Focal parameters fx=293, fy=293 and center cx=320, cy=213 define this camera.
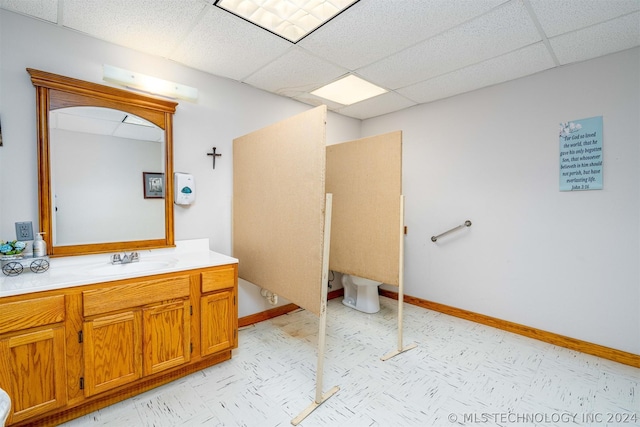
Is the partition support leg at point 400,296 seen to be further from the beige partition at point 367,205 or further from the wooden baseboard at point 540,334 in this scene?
the wooden baseboard at point 540,334

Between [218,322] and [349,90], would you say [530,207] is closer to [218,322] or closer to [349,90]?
[349,90]

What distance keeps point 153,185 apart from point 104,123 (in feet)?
1.76

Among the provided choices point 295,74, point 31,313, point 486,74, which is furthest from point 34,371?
point 486,74

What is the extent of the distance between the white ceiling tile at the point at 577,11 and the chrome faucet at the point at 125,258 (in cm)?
307

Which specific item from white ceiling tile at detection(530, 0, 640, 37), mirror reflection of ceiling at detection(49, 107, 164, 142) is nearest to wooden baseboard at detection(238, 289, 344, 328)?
mirror reflection of ceiling at detection(49, 107, 164, 142)

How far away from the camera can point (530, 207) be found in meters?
2.71

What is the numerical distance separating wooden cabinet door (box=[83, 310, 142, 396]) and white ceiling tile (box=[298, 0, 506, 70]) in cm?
221

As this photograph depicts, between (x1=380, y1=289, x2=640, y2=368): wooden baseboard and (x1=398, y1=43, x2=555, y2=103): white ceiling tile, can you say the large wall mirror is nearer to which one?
(x1=398, y1=43, x2=555, y2=103): white ceiling tile

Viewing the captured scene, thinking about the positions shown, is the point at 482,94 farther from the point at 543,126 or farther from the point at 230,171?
the point at 230,171

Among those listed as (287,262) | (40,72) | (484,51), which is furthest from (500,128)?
(40,72)

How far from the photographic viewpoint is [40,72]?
1851mm

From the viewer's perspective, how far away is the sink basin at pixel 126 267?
1943 millimetres

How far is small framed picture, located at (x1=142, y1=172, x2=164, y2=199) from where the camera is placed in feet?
7.63

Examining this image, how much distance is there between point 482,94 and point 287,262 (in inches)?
102
